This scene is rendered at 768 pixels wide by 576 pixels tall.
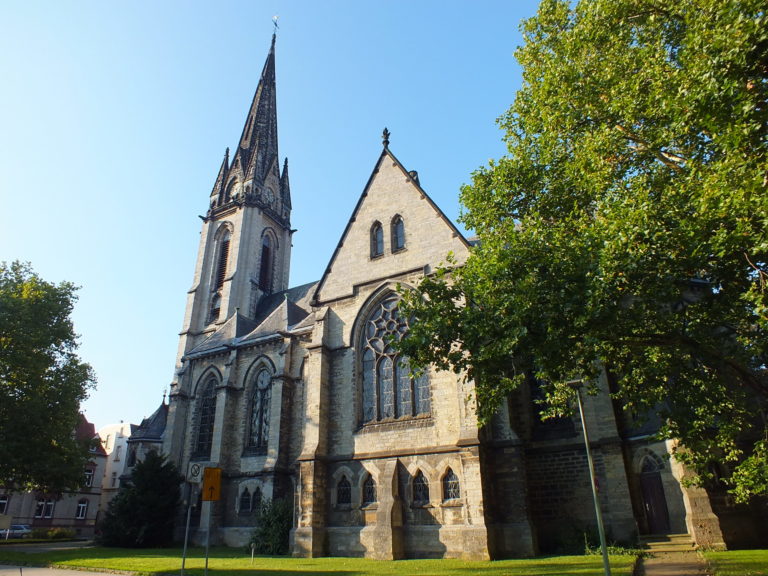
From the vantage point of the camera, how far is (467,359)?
36.4ft

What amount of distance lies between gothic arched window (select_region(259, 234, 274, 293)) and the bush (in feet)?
66.0

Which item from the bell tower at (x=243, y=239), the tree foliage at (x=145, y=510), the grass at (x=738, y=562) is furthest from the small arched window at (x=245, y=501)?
the grass at (x=738, y=562)

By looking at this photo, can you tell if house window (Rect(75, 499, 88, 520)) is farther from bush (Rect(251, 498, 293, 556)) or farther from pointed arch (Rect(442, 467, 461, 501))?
pointed arch (Rect(442, 467, 461, 501))

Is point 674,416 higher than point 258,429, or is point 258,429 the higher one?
point 258,429

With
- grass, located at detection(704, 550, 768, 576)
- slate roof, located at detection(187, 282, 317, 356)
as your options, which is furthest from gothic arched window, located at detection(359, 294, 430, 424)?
grass, located at detection(704, 550, 768, 576)

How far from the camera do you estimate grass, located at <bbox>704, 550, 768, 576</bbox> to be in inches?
363

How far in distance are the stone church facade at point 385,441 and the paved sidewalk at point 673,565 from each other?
1357 mm

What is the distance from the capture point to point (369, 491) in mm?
17891

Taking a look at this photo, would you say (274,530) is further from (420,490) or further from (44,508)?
(44,508)

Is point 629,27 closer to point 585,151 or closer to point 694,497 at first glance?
point 585,151

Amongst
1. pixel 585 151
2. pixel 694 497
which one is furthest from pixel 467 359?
pixel 694 497

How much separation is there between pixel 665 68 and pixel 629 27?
264 cm

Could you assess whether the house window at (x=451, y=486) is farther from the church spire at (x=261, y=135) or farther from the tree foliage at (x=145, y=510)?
the church spire at (x=261, y=135)

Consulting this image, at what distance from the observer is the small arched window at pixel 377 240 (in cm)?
2158
